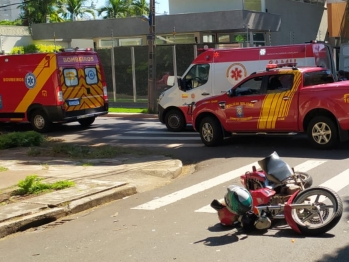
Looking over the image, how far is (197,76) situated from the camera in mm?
16719

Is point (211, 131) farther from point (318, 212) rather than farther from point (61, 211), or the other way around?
point (318, 212)

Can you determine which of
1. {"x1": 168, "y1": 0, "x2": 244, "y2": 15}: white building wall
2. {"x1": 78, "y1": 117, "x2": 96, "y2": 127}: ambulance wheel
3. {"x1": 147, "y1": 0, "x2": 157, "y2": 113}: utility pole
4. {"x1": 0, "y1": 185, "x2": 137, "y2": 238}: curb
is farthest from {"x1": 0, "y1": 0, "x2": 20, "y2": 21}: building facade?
{"x1": 0, "y1": 185, "x2": 137, "y2": 238}: curb

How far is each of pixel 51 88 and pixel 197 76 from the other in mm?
4731

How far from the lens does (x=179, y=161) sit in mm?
12016

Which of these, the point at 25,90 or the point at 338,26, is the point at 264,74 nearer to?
the point at 25,90

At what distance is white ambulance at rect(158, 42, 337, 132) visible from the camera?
15.2 metres

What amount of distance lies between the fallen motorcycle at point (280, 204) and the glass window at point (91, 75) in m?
12.3

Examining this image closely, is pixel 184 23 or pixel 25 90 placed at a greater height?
pixel 184 23

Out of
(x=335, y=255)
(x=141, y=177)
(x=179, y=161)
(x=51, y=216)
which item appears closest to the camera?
(x=335, y=255)

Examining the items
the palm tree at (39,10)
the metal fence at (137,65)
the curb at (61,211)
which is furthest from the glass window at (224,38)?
the palm tree at (39,10)

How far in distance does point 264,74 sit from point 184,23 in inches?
659

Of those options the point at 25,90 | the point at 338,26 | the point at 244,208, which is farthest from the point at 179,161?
the point at 338,26

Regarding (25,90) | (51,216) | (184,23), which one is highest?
(184,23)

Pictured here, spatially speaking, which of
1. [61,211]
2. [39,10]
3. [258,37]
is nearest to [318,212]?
[61,211]
